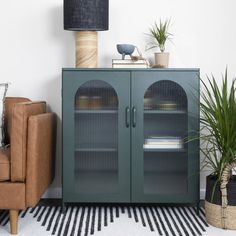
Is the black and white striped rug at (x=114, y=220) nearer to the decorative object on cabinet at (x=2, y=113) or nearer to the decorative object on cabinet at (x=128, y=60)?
the decorative object on cabinet at (x=2, y=113)

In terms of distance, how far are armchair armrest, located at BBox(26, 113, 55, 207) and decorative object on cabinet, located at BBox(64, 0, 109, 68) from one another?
0.50m

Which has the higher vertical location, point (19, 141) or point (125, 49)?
point (125, 49)

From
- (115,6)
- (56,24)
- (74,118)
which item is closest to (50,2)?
(56,24)

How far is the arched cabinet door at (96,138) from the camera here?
262 centimetres

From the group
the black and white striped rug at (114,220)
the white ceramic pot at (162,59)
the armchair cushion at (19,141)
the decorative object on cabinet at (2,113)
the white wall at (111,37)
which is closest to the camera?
the armchair cushion at (19,141)

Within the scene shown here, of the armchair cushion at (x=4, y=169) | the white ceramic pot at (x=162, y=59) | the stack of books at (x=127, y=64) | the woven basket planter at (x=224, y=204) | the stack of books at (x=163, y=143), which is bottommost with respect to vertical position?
the woven basket planter at (x=224, y=204)

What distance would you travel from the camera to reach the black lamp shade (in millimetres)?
2646

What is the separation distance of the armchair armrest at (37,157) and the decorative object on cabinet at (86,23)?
50cm

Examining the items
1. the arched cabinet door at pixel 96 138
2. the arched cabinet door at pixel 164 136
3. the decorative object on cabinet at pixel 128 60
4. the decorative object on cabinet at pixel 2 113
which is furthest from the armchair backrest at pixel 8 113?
the arched cabinet door at pixel 164 136

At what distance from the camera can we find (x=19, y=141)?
7.09 feet

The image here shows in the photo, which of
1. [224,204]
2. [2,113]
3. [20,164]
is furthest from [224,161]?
[2,113]

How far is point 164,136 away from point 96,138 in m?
0.46

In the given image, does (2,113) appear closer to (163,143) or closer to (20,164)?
(20,164)

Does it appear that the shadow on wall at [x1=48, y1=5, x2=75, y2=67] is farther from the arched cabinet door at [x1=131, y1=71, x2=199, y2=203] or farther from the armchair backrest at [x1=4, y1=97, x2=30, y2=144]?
the arched cabinet door at [x1=131, y1=71, x2=199, y2=203]
